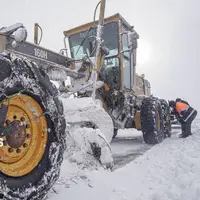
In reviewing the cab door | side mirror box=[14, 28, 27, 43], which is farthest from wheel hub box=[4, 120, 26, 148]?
the cab door

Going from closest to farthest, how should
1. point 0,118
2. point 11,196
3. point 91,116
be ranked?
point 11,196 < point 0,118 < point 91,116

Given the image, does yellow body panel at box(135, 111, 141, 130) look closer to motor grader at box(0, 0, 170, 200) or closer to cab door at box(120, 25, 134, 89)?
cab door at box(120, 25, 134, 89)

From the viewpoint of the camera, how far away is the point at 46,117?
216 cm

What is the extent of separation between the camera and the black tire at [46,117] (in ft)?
5.81

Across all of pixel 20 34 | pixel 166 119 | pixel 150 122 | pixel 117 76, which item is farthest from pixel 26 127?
pixel 166 119

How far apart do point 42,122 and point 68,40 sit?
4.54 metres

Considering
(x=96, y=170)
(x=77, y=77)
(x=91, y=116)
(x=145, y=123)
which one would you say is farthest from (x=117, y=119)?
(x=96, y=170)

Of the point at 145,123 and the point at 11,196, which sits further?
the point at 145,123

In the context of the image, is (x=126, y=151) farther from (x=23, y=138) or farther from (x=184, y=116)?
(x=23, y=138)

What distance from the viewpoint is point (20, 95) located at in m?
1.96

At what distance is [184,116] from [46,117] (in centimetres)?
553

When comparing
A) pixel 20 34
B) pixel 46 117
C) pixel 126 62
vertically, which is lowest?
pixel 46 117

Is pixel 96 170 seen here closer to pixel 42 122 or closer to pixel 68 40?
pixel 42 122

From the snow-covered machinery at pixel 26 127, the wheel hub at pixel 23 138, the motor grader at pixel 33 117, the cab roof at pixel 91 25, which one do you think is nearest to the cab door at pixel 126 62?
the cab roof at pixel 91 25
